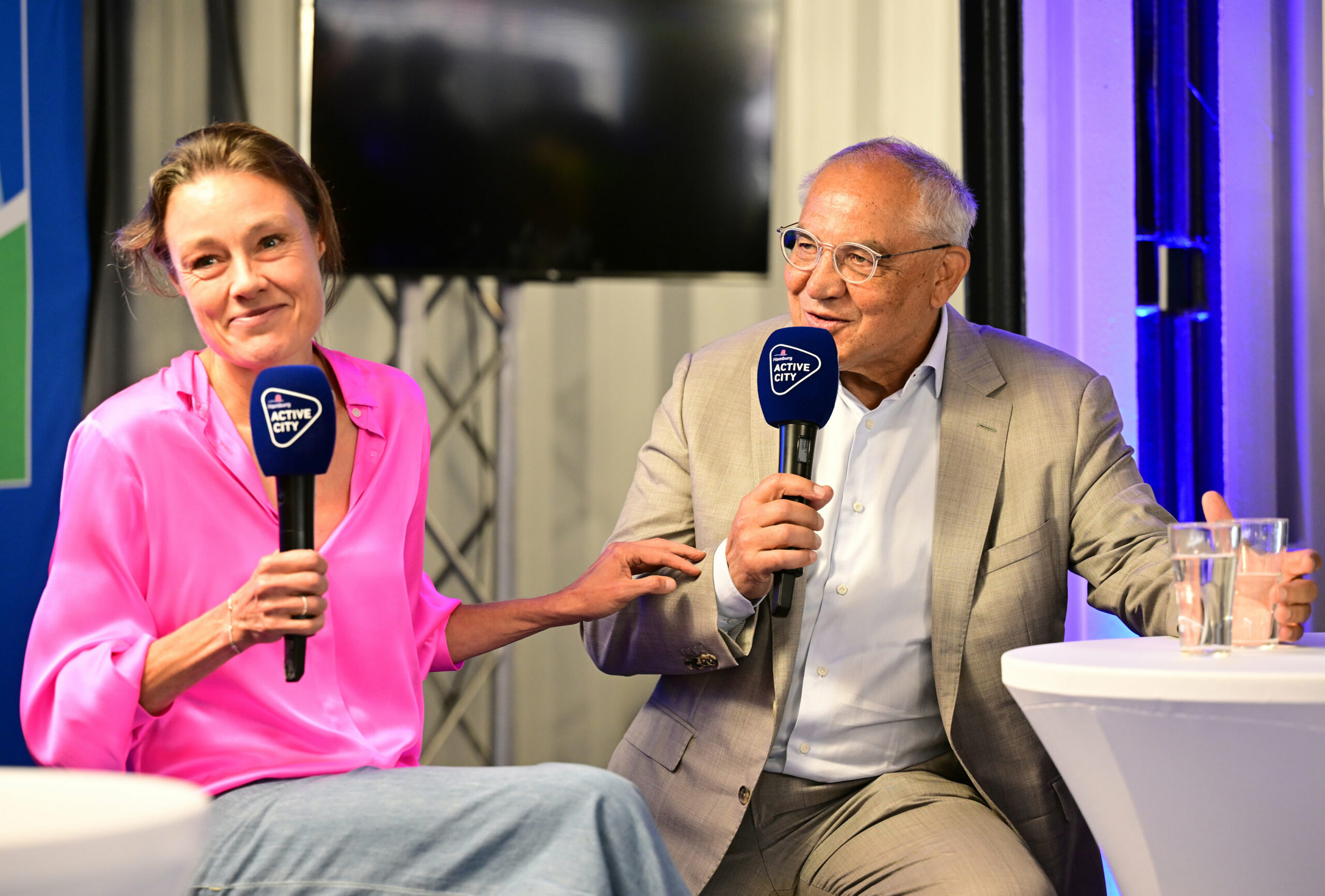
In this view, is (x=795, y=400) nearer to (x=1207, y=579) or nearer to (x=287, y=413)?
(x=1207, y=579)

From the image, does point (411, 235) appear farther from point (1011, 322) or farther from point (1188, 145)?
point (1188, 145)

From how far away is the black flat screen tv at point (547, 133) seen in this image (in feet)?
11.5

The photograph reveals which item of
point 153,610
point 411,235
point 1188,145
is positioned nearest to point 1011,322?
point 1188,145

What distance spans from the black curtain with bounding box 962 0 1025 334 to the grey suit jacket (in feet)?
4.19

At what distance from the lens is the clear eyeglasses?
230 centimetres

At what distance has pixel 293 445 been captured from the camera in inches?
58.4


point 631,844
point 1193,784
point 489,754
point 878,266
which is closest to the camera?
point 631,844

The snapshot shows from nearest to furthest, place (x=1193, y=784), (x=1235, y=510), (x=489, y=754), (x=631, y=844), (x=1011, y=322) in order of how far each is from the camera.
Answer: (x=631, y=844) → (x=1193, y=784) → (x=1235, y=510) → (x=1011, y=322) → (x=489, y=754)

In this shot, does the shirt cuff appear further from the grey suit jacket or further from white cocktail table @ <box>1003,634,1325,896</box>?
white cocktail table @ <box>1003,634,1325,896</box>

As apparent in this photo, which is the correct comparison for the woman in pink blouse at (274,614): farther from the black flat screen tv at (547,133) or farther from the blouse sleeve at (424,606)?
the black flat screen tv at (547,133)

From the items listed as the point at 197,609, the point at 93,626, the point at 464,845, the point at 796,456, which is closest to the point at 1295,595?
the point at 796,456

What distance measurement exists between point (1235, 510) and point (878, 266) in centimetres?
159

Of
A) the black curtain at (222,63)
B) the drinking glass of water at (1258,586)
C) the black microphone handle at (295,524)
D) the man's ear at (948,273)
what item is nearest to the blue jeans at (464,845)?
the black microphone handle at (295,524)

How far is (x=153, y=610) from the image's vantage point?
164 centimetres
